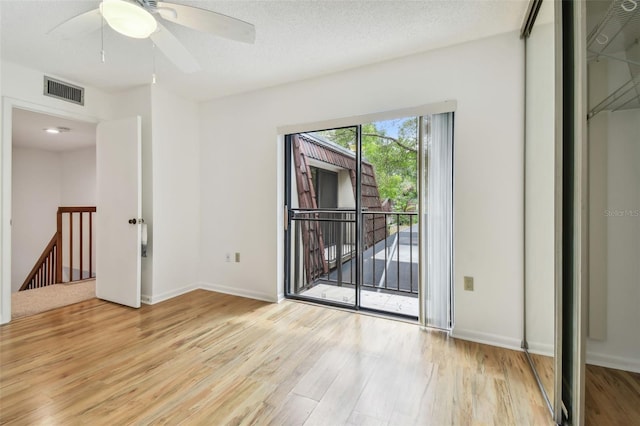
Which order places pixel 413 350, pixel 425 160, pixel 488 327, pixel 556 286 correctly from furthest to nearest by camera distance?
1. pixel 425 160
2. pixel 488 327
3. pixel 413 350
4. pixel 556 286

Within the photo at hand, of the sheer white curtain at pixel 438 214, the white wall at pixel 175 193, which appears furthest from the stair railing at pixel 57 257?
the sheer white curtain at pixel 438 214

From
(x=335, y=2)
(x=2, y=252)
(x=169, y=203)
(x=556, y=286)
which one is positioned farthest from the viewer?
(x=169, y=203)

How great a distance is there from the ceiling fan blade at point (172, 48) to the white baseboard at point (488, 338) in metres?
2.81

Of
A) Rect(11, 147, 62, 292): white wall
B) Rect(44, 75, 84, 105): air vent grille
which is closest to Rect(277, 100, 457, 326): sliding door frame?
Rect(44, 75, 84, 105): air vent grille

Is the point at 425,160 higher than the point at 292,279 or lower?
higher

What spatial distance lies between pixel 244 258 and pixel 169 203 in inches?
42.0

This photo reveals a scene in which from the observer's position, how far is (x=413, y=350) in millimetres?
2098

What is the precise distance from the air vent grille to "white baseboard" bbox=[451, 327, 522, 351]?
14.1 feet

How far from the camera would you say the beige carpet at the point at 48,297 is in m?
2.86

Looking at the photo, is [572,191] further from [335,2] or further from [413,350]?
[335,2]

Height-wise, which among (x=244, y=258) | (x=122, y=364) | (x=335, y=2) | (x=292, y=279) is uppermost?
(x=335, y=2)

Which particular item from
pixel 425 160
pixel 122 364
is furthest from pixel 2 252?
pixel 425 160

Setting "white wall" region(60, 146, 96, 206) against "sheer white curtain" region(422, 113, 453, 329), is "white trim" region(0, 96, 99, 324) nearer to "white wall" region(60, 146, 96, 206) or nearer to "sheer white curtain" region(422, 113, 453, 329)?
"white wall" region(60, 146, 96, 206)

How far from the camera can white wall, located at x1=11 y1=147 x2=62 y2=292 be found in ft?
17.4
